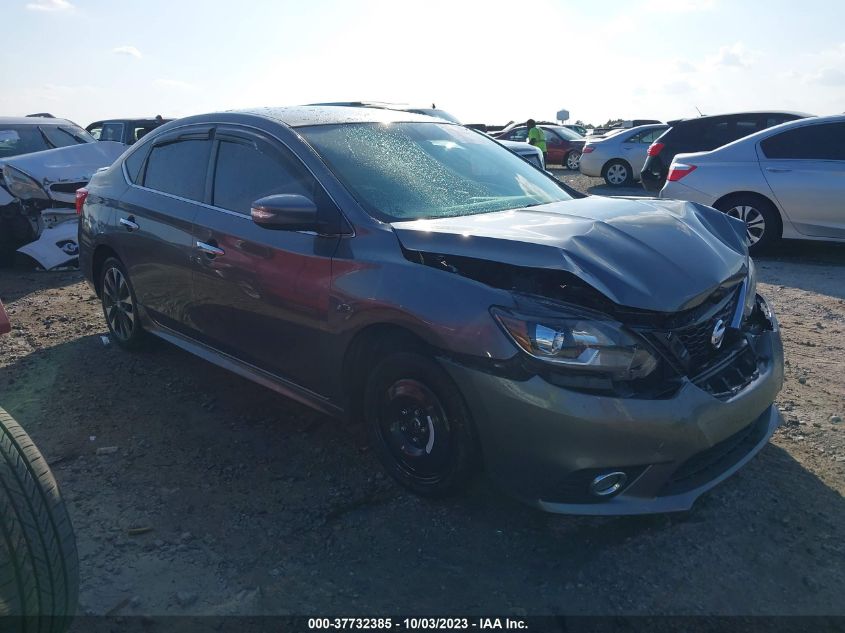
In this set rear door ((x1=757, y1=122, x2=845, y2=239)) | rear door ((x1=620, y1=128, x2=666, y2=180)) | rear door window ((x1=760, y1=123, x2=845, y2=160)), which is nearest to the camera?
rear door ((x1=757, y1=122, x2=845, y2=239))

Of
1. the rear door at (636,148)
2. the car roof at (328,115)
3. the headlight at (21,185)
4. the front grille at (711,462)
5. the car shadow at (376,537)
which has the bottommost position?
the car shadow at (376,537)

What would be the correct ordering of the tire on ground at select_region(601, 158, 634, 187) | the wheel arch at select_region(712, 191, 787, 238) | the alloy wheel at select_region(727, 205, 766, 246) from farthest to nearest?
the tire on ground at select_region(601, 158, 634, 187) → the alloy wheel at select_region(727, 205, 766, 246) → the wheel arch at select_region(712, 191, 787, 238)

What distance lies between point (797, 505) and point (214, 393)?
3207 mm

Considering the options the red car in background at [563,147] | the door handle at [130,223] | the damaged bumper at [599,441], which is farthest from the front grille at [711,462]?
the red car in background at [563,147]

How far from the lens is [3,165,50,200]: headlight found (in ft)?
24.7

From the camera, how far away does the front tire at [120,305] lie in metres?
4.85

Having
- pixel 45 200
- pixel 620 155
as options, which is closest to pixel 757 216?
pixel 45 200

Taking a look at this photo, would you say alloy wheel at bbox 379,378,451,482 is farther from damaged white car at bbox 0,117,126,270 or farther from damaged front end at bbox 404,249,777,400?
damaged white car at bbox 0,117,126,270

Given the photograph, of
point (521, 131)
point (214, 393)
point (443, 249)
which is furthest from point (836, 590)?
point (521, 131)

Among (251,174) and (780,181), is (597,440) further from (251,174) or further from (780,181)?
(780,181)

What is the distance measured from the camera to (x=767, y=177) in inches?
298

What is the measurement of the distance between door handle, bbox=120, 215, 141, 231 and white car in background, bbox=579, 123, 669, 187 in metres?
13.6

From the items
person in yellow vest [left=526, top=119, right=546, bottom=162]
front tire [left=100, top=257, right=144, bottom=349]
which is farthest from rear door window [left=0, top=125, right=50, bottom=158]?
person in yellow vest [left=526, top=119, right=546, bottom=162]

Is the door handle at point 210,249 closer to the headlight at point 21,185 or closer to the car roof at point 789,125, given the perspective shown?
the headlight at point 21,185
